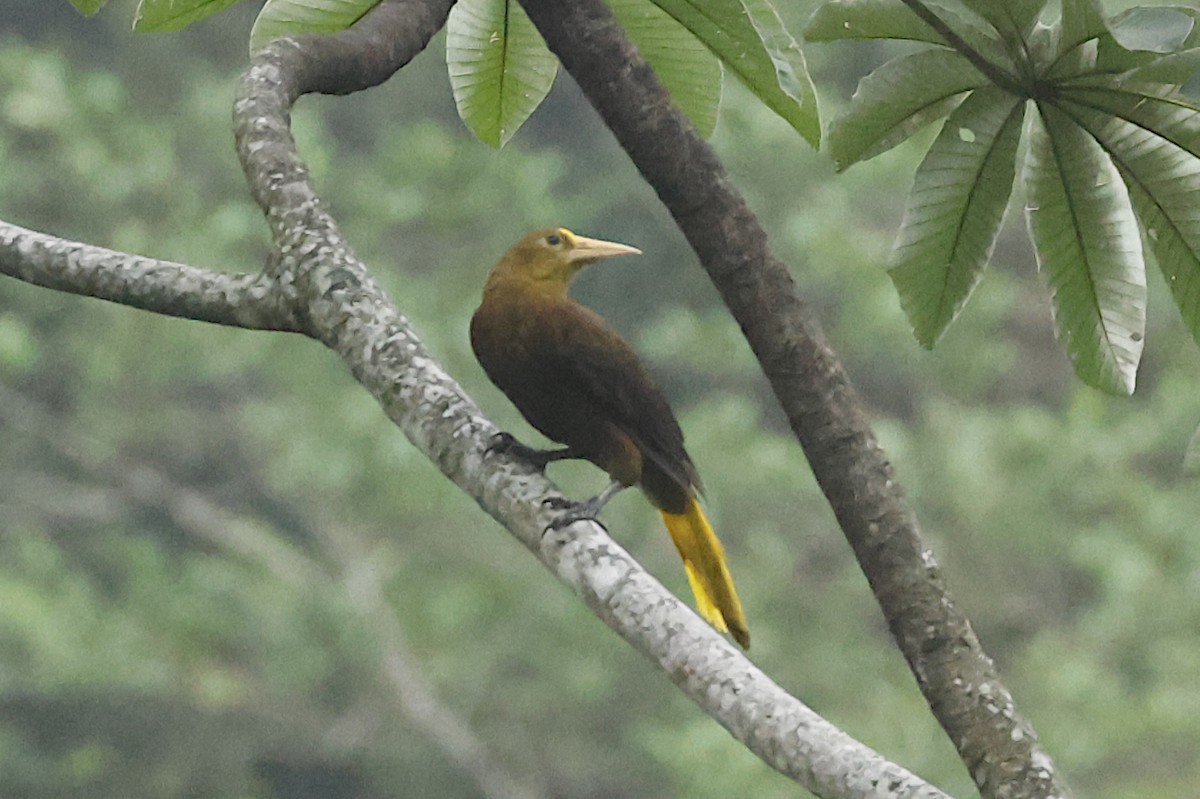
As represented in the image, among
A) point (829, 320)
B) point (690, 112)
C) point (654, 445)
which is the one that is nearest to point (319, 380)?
point (829, 320)

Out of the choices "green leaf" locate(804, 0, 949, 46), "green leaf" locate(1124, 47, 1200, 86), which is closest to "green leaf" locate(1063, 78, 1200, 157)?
"green leaf" locate(1124, 47, 1200, 86)

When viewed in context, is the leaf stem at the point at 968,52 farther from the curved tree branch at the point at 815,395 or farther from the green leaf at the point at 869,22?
the curved tree branch at the point at 815,395

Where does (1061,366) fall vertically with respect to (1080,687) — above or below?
above

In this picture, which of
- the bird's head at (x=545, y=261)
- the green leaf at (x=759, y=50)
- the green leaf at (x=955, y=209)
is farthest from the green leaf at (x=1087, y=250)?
the bird's head at (x=545, y=261)

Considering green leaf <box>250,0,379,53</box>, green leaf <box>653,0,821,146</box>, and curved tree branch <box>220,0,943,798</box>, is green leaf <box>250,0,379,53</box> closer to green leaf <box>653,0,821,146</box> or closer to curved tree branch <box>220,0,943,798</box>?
curved tree branch <box>220,0,943,798</box>

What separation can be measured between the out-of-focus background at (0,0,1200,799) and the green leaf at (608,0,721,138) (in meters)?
4.71

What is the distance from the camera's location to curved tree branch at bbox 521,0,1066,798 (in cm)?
123

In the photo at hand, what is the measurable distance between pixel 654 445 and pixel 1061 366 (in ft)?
27.4

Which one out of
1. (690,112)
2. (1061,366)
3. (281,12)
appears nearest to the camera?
(690,112)

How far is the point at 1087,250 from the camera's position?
52.4 inches

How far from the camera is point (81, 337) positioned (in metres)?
7.31

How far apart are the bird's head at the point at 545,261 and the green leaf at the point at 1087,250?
29.2 inches

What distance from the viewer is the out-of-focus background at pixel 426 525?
21.6ft

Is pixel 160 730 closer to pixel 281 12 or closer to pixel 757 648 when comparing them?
pixel 757 648
